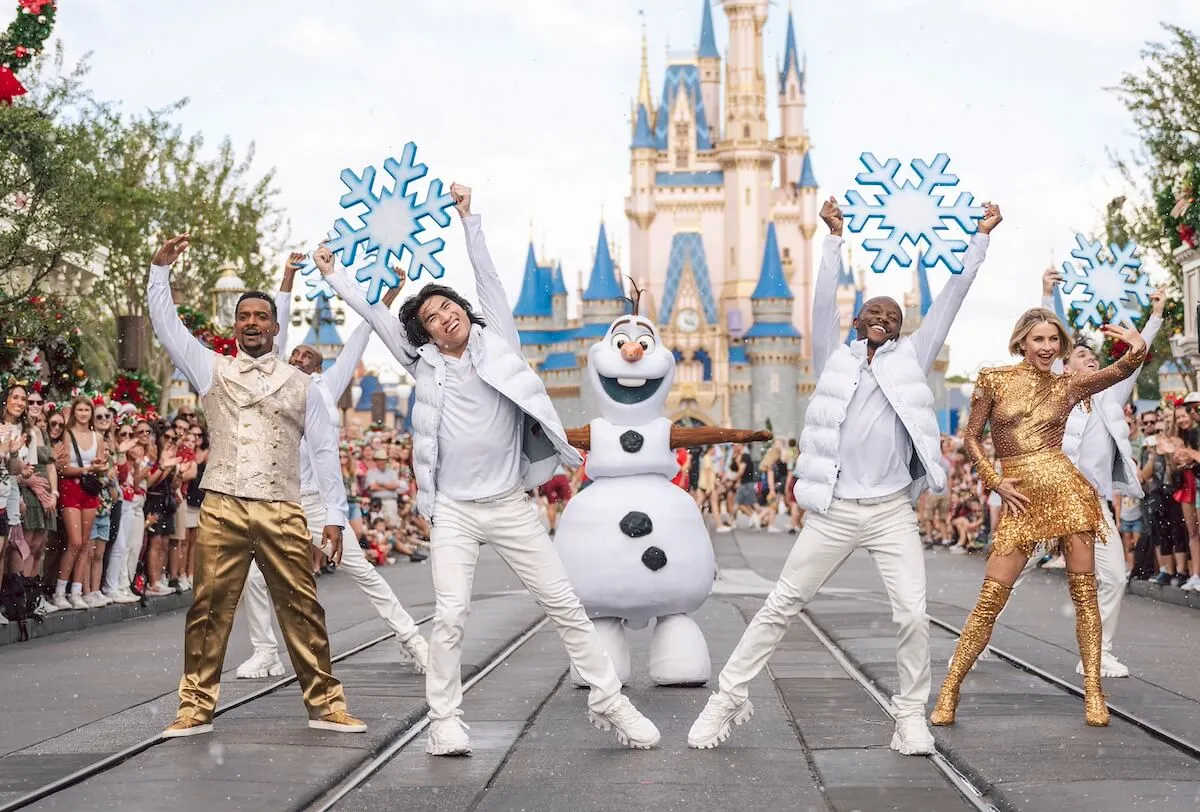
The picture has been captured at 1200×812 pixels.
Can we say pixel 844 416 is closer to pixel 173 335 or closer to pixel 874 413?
pixel 874 413

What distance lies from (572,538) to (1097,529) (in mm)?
2654

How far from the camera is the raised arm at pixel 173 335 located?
7.94m

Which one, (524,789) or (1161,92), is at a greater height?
(1161,92)

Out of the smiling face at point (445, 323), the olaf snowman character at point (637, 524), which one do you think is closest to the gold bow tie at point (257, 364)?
the smiling face at point (445, 323)

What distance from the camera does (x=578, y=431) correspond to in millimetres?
10016

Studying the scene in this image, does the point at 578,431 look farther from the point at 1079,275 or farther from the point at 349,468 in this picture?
the point at 349,468

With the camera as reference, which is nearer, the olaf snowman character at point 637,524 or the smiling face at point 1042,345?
the smiling face at point 1042,345

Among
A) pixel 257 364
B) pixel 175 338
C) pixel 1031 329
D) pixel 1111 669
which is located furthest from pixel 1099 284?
pixel 175 338

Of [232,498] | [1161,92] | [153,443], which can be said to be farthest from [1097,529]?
[1161,92]

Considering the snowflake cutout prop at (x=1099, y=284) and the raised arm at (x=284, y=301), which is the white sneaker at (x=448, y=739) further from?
the snowflake cutout prop at (x=1099, y=284)

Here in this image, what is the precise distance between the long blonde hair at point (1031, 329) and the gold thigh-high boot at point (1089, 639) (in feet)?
3.22

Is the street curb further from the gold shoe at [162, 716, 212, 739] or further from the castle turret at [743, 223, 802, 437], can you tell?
the castle turret at [743, 223, 802, 437]

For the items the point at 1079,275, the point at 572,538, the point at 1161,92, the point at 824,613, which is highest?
the point at 1161,92

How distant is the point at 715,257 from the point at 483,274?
108423 millimetres
